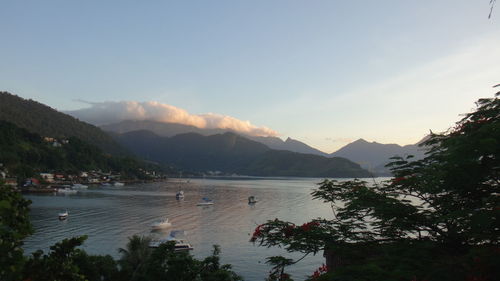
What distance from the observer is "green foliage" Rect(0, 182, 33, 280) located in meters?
5.90

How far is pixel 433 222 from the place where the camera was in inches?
391

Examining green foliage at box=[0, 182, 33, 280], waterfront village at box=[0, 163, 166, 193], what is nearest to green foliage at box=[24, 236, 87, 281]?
green foliage at box=[0, 182, 33, 280]

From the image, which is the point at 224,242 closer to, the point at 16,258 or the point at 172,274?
the point at 172,274

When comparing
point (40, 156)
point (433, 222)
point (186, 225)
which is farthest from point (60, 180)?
point (433, 222)

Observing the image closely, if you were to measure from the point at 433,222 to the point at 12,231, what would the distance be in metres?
9.47

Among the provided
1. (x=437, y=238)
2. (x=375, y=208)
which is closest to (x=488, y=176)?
(x=437, y=238)

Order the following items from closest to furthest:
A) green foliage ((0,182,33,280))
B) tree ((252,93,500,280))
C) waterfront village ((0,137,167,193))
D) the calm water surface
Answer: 1. green foliage ((0,182,33,280))
2. tree ((252,93,500,280))
3. the calm water surface
4. waterfront village ((0,137,167,193))

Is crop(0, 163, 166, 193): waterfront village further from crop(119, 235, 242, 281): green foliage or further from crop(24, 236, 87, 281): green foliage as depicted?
crop(24, 236, 87, 281): green foliage

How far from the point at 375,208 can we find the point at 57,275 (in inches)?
335

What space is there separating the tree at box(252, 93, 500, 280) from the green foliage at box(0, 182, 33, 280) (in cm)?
614

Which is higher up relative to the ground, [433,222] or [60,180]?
[433,222]

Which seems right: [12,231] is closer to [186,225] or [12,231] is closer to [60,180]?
[186,225]

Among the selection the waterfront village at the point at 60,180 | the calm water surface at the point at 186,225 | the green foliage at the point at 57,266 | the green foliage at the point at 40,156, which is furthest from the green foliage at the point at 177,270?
the green foliage at the point at 40,156

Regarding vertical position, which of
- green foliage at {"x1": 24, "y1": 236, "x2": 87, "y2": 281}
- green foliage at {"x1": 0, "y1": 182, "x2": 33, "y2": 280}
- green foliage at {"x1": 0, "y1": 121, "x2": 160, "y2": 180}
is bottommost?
green foliage at {"x1": 24, "y1": 236, "x2": 87, "y2": 281}
